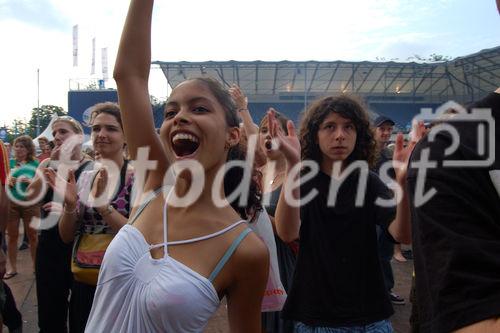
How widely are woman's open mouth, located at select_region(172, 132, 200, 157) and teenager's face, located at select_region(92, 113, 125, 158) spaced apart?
5.02ft

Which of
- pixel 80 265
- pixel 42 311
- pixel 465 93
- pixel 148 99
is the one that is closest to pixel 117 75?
pixel 148 99

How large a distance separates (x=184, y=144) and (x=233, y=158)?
2.29 feet

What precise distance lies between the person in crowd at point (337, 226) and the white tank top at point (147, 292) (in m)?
0.74

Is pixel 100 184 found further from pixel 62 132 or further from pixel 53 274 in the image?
pixel 62 132

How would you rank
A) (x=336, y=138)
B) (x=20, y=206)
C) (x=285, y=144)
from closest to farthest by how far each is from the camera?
1. (x=285, y=144)
2. (x=336, y=138)
3. (x=20, y=206)

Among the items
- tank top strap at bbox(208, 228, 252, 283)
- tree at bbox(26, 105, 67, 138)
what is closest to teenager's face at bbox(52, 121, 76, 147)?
tank top strap at bbox(208, 228, 252, 283)

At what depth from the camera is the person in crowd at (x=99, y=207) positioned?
2.77 m

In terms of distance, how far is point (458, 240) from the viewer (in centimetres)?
84

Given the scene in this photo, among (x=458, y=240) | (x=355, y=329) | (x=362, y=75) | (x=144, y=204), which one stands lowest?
(x=355, y=329)

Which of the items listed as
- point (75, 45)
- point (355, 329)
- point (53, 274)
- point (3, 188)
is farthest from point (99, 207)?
point (75, 45)

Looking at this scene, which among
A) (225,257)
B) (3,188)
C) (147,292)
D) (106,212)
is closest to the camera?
(147,292)

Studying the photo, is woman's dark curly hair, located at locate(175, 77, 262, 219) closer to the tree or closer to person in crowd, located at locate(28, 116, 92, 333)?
person in crowd, located at locate(28, 116, 92, 333)

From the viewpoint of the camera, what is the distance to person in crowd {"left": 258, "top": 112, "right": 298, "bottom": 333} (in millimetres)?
2699

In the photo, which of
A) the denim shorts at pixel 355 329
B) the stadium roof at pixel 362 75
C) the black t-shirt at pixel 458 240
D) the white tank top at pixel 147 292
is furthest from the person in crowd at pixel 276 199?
the stadium roof at pixel 362 75
